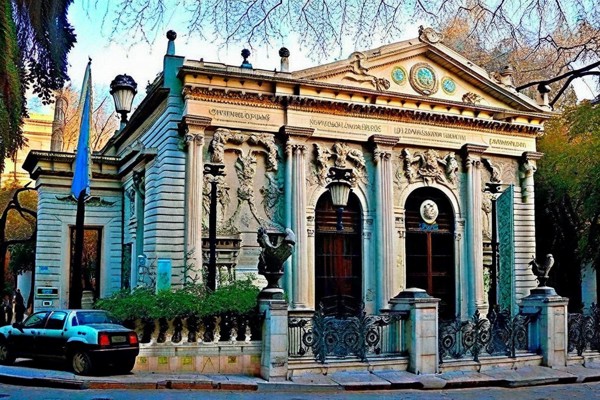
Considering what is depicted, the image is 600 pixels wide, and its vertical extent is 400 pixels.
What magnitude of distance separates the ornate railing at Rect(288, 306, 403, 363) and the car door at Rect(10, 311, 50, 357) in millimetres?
5621

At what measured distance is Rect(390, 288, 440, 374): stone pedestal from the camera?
14.6 metres

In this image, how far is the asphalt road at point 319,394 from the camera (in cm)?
1170

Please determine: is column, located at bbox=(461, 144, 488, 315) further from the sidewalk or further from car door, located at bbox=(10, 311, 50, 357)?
car door, located at bbox=(10, 311, 50, 357)

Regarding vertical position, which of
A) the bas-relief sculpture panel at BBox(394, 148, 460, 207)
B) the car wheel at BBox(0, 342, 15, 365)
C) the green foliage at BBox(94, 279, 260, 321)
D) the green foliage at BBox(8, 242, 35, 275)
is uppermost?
the bas-relief sculpture panel at BBox(394, 148, 460, 207)

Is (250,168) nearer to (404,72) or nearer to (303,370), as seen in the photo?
(404,72)

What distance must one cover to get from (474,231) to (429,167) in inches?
131

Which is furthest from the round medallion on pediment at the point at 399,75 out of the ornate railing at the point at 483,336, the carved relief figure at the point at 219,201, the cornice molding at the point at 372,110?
the ornate railing at the point at 483,336

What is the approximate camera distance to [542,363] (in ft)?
53.6

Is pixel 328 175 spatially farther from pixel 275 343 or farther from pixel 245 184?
pixel 275 343

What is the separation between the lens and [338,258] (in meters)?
25.8

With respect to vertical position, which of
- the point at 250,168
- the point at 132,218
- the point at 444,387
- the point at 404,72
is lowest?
the point at 444,387

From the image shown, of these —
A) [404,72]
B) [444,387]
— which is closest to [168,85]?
[404,72]

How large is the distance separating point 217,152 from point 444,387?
41.2ft

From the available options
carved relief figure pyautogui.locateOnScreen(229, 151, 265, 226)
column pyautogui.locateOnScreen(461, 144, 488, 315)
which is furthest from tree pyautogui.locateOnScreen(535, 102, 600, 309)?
carved relief figure pyautogui.locateOnScreen(229, 151, 265, 226)
